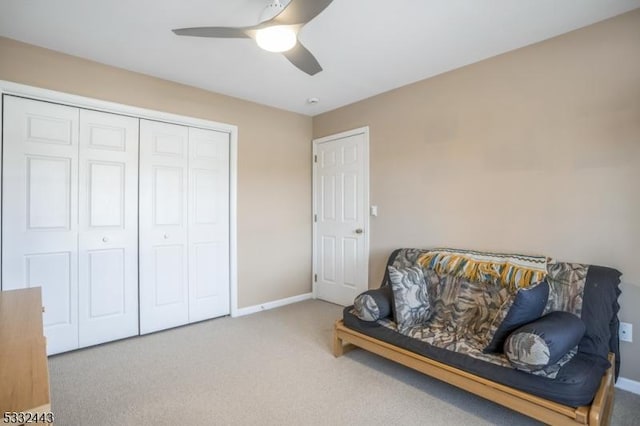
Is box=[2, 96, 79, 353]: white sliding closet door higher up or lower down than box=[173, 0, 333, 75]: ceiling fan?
lower down

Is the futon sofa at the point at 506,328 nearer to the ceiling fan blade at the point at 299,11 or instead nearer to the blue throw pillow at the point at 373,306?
the blue throw pillow at the point at 373,306

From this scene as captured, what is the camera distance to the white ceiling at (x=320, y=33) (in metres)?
2.09

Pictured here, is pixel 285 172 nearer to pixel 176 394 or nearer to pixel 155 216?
pixel 155 216

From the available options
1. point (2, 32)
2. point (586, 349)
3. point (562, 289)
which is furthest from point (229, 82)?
point (586, 349)

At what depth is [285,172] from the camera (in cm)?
422

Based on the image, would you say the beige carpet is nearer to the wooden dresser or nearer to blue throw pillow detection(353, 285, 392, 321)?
blue throw pillow detection(353, 285, 392, 321)

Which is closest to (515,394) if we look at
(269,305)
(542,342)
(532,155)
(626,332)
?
(542,342)

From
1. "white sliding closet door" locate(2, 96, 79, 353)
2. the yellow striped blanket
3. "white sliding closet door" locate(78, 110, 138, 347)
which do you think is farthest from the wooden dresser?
the yellow striped blanket

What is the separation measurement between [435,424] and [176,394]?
5.35ft

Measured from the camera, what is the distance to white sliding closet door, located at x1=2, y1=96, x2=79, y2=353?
253 centimetres

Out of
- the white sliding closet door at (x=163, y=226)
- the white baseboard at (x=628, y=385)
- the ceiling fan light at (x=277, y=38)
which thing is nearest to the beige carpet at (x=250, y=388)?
the white baseboard at (x=628, y=385)

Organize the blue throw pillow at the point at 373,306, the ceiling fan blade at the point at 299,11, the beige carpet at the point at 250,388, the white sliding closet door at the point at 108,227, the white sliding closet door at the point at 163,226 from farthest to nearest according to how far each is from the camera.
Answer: the white sliding closet door at the point at 163,226
the white sliding closet door at the point at 108,227
the blue throw pillow at the point at 373,306
the beige carpet at the point at 250,388
the ceiling fan blade at the point at 299,11

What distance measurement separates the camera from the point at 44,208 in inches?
105

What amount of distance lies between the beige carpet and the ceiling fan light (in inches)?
85.9
